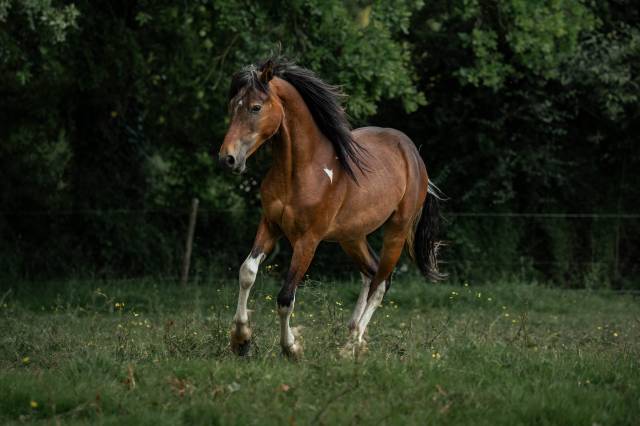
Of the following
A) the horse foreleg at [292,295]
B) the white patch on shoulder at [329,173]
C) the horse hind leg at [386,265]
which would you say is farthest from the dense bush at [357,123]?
the horse foreleg at [292,295]

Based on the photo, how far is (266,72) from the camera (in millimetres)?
7367

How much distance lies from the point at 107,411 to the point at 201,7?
937 centimetres

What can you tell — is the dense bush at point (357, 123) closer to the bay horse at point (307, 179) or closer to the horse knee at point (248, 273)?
the bay horse at point (307, 179)

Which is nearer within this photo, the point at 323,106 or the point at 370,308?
the point at 323,106

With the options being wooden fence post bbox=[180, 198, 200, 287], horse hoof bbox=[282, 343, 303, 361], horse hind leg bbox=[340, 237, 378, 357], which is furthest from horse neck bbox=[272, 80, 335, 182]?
wooden fence post bbox=[180, 198, 200, 287]

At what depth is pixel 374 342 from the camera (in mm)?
8344

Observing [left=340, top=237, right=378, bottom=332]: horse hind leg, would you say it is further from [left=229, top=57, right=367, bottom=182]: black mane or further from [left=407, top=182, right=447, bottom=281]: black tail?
[left=229, top=57, right=367, bottom=182]: black mane

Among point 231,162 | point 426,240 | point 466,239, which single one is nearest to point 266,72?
point 231,162

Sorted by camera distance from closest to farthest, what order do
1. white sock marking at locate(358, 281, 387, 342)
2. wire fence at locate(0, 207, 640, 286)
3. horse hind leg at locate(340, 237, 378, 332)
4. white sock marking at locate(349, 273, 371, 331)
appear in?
white sock marking at locate(358, 281, 387, 342) → white sock marking at locate(349, 273, 371, 331) → horse hind leg at locate(340, 237, 378, 332) → wire fence at locate(0, 207, 640, 286)

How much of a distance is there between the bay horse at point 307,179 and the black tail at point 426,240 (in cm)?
78

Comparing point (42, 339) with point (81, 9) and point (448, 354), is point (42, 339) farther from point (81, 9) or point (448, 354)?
point (81, 9)

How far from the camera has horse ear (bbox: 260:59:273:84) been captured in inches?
290

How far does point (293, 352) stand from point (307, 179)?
1.42m

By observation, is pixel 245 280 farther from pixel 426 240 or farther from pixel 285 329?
pixel 426 240
